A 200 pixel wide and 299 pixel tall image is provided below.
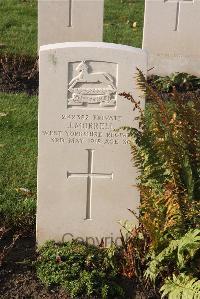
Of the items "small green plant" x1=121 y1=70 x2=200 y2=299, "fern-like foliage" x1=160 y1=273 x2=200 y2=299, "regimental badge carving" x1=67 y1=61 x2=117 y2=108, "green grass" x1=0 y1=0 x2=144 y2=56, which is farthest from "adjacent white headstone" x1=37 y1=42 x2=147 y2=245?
"green grass" x1=0 y1=0 x2=144 y2=56

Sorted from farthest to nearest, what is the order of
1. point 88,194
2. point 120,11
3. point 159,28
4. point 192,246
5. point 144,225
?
point 120,11 → point 159,28 → point 88,194 → point 144,225 → point 192,246

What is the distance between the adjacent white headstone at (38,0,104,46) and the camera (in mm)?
7980

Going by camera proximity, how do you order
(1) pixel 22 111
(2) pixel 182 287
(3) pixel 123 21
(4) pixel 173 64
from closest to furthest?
(2) pixel 182 287
(1) pixel 22 111
(4) pixel 173 64
(3) pixel 123 21

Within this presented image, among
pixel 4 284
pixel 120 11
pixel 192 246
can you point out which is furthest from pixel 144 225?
pixel 120 11

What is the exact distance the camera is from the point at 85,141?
14.1ft

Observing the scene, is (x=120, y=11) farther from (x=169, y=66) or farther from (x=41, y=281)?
(x=41, y=281)

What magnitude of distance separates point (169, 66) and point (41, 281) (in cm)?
470

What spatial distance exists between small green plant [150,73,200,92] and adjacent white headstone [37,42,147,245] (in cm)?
376

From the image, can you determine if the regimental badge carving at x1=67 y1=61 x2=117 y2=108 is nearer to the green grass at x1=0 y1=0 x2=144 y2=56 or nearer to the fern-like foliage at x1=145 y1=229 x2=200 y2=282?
the fern-like foliage at x1=145 y1=229 x2=200 y2=282

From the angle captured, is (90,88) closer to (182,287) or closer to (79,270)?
(79,270)

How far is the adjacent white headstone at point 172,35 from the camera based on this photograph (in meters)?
8.08

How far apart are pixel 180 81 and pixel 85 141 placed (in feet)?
13.3

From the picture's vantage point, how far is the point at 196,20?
26.9ft

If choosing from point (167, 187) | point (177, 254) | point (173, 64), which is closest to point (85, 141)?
point (167, 187)
